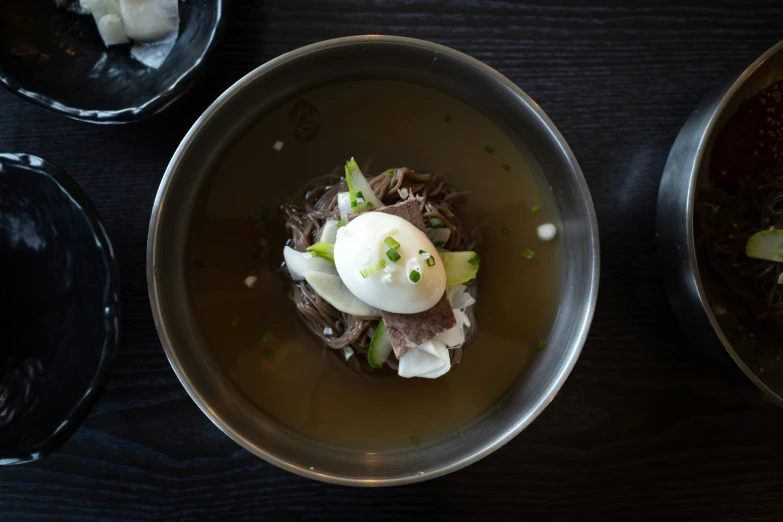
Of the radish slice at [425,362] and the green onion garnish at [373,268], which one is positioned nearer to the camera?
the green onion garnish at [373,268]

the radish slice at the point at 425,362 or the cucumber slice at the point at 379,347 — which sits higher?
the cucumber slice at the point at 379,347

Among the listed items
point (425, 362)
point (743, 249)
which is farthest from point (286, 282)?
point (743, 249)

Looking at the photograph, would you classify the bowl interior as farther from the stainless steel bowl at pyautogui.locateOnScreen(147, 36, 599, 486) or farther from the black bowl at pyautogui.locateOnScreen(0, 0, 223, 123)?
the black bowl at pyautogui.locateOnScreen(0, 0, 223, 123)

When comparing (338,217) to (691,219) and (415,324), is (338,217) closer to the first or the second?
(415,324)

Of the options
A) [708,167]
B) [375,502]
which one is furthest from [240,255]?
[708,167]

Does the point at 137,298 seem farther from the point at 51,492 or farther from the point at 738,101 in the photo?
the point at 738,101

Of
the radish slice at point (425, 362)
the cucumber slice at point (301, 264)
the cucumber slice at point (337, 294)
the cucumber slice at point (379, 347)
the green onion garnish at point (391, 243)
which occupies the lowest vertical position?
the radish slice at point (425, 362)

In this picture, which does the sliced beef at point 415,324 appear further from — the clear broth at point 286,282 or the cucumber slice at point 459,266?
the clear broth at point 286,282

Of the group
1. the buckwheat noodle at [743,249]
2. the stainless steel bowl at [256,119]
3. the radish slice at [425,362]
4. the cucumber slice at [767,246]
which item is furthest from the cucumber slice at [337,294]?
the cucumber slice at [767,246]
